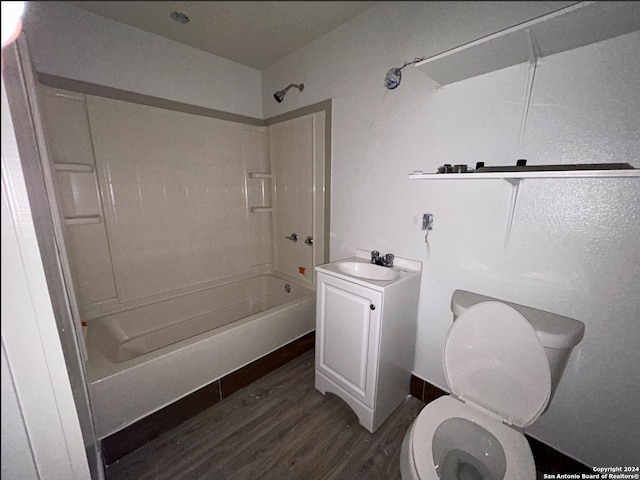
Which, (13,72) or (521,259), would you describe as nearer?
(13,72)

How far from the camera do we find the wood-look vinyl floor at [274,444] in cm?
120

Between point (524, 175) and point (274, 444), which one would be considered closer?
point (524, 175)

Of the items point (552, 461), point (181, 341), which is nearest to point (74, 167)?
point (181, 341)

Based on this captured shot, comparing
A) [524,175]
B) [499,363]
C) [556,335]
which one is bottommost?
[499,363]

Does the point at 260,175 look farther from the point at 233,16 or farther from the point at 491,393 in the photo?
the point at 491,393

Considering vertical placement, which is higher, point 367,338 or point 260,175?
point 260,175

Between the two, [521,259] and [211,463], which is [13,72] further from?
[521,259]

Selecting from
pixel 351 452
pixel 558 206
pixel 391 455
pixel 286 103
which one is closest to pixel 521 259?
pixel 558 206

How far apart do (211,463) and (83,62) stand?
6.89 ft

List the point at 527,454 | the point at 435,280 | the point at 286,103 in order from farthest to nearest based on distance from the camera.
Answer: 1. the point at 286,103
2. the point at 435,280
3. the point at 527,454

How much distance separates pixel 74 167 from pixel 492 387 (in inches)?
97.0

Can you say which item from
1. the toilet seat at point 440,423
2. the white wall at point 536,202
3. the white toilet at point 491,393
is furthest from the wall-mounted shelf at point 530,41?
the toilet seat at point 440,423

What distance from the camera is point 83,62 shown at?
1.31 meters

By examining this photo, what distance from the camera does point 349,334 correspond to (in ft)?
4.70
